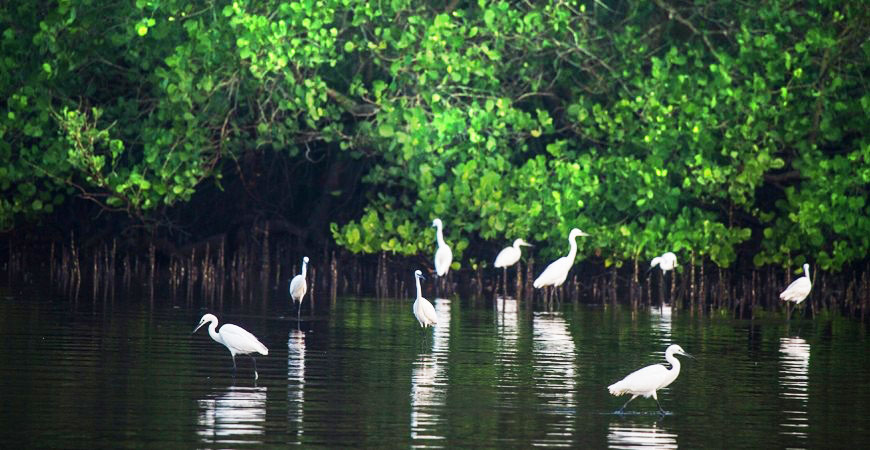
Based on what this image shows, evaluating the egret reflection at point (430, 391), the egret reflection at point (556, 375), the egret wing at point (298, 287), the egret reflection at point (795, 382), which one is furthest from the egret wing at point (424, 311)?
the egret reflection at point (795, 382)

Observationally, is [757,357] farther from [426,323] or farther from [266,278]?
[266,278]

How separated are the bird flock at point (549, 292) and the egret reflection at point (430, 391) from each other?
124cm

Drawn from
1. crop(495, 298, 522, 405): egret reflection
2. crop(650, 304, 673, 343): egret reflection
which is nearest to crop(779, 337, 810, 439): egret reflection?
crop(650, 304, 673, 343): egret reflection

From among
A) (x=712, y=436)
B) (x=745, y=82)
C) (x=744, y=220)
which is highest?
(x=745, y=82)

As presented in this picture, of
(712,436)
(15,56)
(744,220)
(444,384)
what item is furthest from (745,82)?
(712,436)

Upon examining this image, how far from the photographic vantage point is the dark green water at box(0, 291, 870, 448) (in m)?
12.0

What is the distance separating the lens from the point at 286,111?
2902 cm

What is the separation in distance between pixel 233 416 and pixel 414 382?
258 cm

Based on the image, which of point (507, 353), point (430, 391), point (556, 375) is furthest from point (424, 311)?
point (430, 391)

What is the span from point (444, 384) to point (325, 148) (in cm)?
1707

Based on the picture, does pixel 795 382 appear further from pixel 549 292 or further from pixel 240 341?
pixel 549 292

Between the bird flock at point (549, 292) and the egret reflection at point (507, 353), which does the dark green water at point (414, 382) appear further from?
the bird flock at point (549, 292)

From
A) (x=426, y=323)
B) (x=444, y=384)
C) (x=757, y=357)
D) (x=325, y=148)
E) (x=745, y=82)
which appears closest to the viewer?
(x=444, y=384)

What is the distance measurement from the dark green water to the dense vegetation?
4394mm
